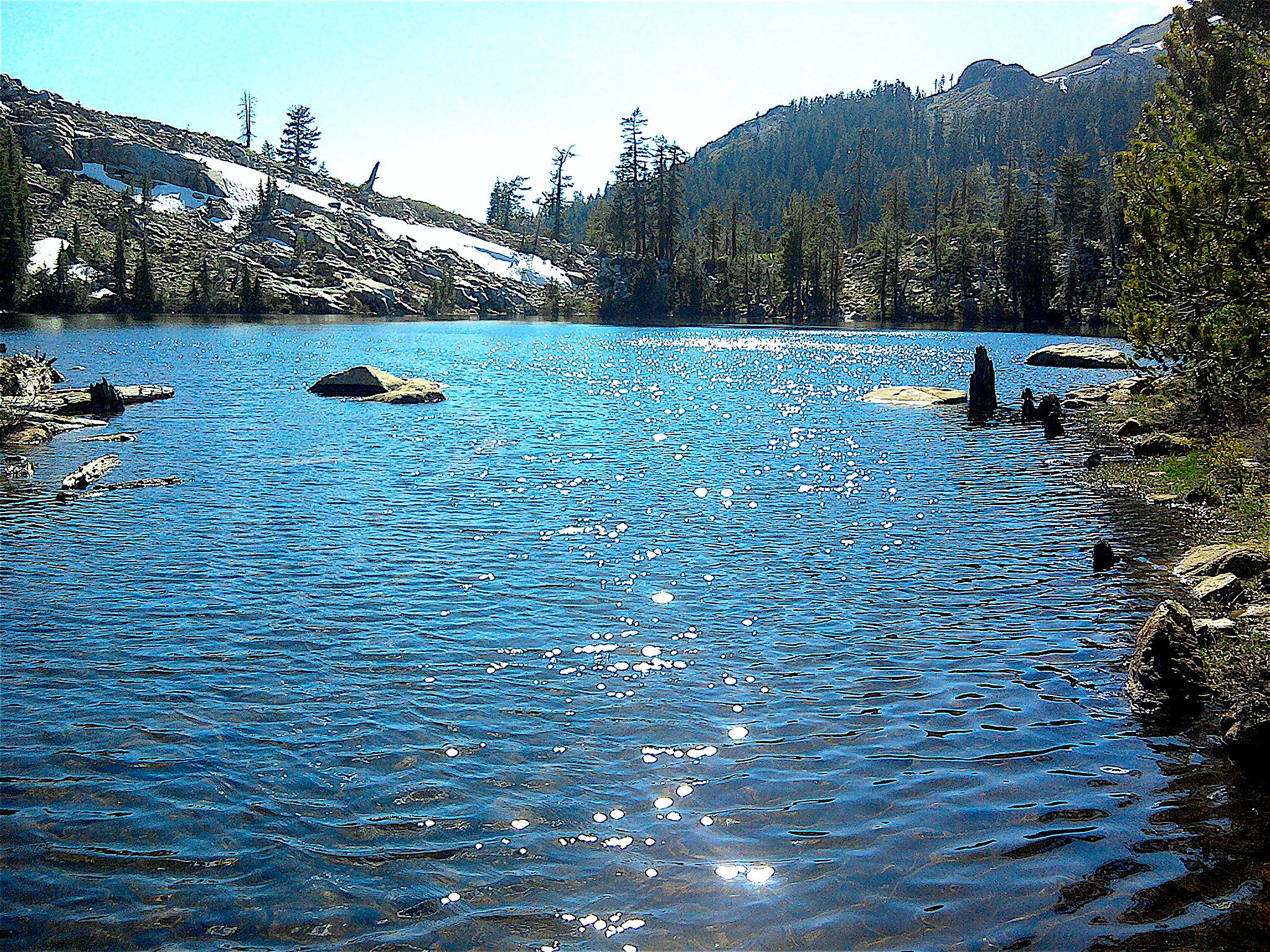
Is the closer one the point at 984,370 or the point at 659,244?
the point at 984,370

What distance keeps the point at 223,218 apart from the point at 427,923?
181908mm

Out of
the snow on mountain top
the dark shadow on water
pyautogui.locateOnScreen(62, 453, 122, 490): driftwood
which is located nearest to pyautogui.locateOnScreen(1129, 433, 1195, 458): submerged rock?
the dark shadow on water

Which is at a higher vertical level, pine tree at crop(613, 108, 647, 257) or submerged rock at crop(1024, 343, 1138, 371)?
pine tree at crop(613, 108, 647, 257)

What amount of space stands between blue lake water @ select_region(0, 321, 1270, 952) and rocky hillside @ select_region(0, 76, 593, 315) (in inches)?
4606

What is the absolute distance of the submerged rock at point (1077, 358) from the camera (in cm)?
5819

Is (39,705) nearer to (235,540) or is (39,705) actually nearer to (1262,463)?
(235,540)

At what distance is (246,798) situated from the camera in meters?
8.28

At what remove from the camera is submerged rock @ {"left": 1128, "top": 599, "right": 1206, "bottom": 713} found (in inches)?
399

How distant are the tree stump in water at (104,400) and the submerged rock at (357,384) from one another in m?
8.99

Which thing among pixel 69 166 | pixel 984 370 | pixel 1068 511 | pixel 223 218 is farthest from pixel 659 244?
pixel 1068 511

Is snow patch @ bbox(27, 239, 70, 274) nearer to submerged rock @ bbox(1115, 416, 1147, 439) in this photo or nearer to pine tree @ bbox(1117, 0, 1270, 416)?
submerged rock @ bbox(1115, 416, 1147, 439)

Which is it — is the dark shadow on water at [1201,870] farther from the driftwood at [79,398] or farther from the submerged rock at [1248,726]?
the driftwood at [79,398]

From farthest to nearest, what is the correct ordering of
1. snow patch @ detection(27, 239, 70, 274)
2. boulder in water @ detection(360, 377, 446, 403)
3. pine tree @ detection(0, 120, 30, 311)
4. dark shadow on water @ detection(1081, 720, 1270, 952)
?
snow patch @ detection(27, 239, 70, 274) < pine tree @ detection(0, 120, 30, 311) < boulder in water @ detection(360, 377, 446, 403) < dark shadow on water @ detection(1081, 720, 1270, 952)

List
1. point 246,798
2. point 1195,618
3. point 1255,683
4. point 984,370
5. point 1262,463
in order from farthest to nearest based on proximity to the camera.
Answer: point 984,370 < point 1262,463 < point 1195,618 < point 1255,683 < point 246,798
